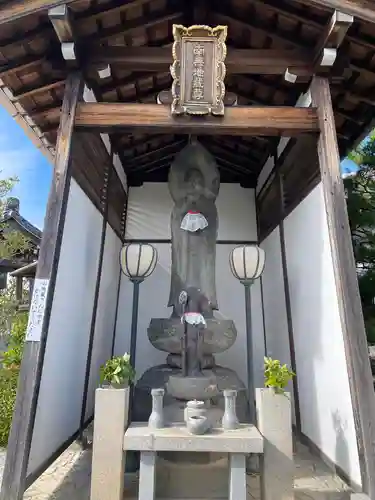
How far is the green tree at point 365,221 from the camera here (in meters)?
5.98

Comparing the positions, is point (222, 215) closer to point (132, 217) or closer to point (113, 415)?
point (132, 217)

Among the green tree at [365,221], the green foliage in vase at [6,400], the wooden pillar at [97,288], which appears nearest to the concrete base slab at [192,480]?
the wooden pillar at [97,288]

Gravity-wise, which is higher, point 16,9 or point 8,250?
point 16,9

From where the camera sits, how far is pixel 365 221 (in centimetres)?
606

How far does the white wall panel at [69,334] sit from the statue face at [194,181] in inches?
54.0

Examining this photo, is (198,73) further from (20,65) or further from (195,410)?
(195,410)

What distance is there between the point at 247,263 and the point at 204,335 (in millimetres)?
1085

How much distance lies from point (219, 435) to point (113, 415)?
0.94m

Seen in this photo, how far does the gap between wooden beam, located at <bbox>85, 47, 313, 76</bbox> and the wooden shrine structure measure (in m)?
0.01

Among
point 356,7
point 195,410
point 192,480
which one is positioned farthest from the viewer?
point 356,7

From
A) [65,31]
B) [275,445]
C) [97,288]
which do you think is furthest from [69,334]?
[65,31]

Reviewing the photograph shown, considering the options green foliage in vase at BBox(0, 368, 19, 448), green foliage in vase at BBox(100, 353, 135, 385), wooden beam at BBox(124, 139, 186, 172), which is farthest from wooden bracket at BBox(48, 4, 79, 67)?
green foliage in vase at BBox(0, 368, 19, 448)

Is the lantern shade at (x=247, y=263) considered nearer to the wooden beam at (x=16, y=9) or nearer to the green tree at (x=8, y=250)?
the wooden beam at (x=16, y=9)

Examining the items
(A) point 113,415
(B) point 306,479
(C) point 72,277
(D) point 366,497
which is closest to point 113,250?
(C) point 72,277
